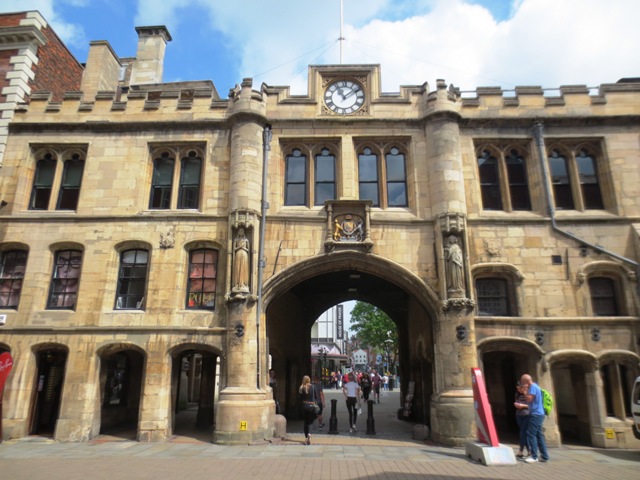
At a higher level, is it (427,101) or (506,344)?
(427,101)

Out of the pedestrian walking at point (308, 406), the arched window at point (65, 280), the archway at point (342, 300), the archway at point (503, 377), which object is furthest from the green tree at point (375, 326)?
the arched window at point (65, 280)

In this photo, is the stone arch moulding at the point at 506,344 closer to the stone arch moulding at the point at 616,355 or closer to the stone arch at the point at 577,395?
the stone arch at the point at 577,395

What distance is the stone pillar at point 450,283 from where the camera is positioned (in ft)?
39.2

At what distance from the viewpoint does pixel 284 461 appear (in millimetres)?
9578

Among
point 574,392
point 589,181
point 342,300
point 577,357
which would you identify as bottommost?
point 574,392

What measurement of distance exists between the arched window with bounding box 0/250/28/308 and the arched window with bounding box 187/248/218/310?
17.5ft

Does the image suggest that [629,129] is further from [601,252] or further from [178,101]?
[178,101]

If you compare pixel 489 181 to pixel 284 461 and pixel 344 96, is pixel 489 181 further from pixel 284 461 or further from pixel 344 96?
pixel 284 461

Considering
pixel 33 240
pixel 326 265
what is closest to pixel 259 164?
pixel 326 265

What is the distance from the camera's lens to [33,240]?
45.9 ft

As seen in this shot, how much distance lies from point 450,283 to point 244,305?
602cm

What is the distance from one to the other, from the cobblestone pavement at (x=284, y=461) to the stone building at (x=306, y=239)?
812 mm

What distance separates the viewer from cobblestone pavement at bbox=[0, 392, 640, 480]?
832cm

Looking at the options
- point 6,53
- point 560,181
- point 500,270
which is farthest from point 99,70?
point 560,181
